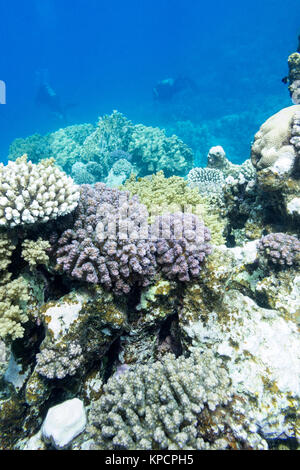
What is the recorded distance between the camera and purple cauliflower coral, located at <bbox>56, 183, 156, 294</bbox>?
2.90 metres

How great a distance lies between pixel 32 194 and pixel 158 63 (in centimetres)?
11457

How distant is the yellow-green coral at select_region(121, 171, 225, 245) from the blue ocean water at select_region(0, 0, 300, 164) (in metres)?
20.9

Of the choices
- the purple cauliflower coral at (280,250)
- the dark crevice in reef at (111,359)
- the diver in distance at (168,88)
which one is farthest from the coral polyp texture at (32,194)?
the diver in distance at (168,88)

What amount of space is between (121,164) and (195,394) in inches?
380

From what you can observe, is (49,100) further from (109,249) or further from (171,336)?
(171,336)

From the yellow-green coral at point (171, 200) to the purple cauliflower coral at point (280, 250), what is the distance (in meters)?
0.71

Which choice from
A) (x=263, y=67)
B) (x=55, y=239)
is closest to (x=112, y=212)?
(x=55, y=239)

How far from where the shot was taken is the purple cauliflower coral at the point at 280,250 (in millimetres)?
3613

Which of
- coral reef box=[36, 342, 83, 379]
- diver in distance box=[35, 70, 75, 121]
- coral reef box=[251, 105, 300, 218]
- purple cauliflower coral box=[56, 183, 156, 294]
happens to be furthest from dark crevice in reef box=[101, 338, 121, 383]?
diver in distance box=[35, 70, 75, 121]

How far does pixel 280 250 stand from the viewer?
3.65 m

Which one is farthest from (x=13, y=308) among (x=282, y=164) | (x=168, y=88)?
(x=168, y=88)

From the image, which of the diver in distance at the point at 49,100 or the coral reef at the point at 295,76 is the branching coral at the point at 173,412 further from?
the diver in distance at the point at 49,100
